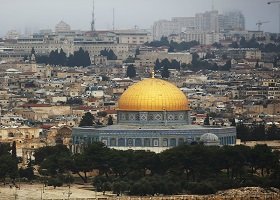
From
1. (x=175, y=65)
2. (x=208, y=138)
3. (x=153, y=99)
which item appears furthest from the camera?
(x=175, y=65)


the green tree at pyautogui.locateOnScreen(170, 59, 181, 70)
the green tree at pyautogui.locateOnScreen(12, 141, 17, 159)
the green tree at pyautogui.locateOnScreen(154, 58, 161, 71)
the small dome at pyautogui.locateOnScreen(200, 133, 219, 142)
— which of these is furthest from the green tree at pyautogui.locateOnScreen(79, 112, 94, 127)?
the green tree at pyautogui.locateOnScreen(170, 59, 181, 70)

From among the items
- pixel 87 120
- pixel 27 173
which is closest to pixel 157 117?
pixel 27 173

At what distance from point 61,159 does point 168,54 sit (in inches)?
3896

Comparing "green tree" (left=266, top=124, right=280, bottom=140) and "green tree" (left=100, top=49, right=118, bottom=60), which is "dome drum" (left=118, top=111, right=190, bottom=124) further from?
"green tree" (left=100, top=49, right=118, bottom=60)

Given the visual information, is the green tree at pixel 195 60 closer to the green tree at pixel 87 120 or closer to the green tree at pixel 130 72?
the green tree at pixel 130 72

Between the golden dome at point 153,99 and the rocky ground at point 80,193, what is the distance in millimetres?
12392

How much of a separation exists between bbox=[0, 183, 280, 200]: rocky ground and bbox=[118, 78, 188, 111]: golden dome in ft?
40.7

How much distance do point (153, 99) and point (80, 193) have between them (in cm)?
1602

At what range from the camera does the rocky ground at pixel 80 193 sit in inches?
2793

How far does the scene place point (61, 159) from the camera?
8062 cm

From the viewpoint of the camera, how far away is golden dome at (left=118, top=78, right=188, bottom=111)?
8938 cm

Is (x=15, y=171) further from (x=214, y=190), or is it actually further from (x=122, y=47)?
(x=122, y=47)

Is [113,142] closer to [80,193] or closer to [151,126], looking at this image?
[151,126]

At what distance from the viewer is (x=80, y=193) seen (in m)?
74.1
